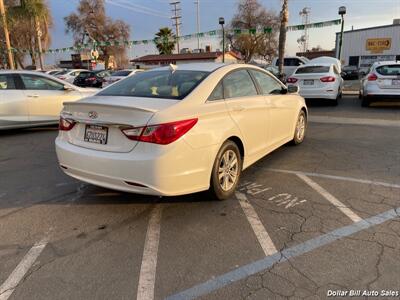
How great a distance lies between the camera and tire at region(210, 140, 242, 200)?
385cm

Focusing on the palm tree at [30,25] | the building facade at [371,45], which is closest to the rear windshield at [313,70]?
the palm tree at [30,25]

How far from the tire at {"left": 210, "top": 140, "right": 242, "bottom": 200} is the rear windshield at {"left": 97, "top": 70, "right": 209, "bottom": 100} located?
2.55 feet

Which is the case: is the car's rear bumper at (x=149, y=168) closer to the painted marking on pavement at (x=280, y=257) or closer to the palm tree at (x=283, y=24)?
the painted marking on pavement at (x=280, y=257)

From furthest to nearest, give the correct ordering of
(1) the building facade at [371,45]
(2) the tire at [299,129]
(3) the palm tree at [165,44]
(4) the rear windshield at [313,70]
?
(3) the palm tree at [165,44]
(1) the building facade at [371,45]
(4) the rear windshield at [313,70]
(2) the tire at [299,129]

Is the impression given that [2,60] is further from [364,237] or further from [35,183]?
[364,237]

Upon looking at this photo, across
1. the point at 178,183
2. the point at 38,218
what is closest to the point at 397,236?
the point at 178,183

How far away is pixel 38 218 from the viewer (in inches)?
149

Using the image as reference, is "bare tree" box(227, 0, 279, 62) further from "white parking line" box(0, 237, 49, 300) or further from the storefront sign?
"white parking line" box(0, 237, 49, 300)

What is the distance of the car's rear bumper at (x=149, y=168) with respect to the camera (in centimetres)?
329

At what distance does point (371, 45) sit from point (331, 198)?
43728mm

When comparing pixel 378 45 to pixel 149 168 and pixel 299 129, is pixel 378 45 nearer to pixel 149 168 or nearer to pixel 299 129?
pixel 299 129

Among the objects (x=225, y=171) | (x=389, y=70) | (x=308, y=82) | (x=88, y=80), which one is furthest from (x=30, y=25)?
(x=225, y=171)

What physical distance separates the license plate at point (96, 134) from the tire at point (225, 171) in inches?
46.6

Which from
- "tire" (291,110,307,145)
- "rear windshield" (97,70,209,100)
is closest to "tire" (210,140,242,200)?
"rear windshield" (97,70,209,100)
